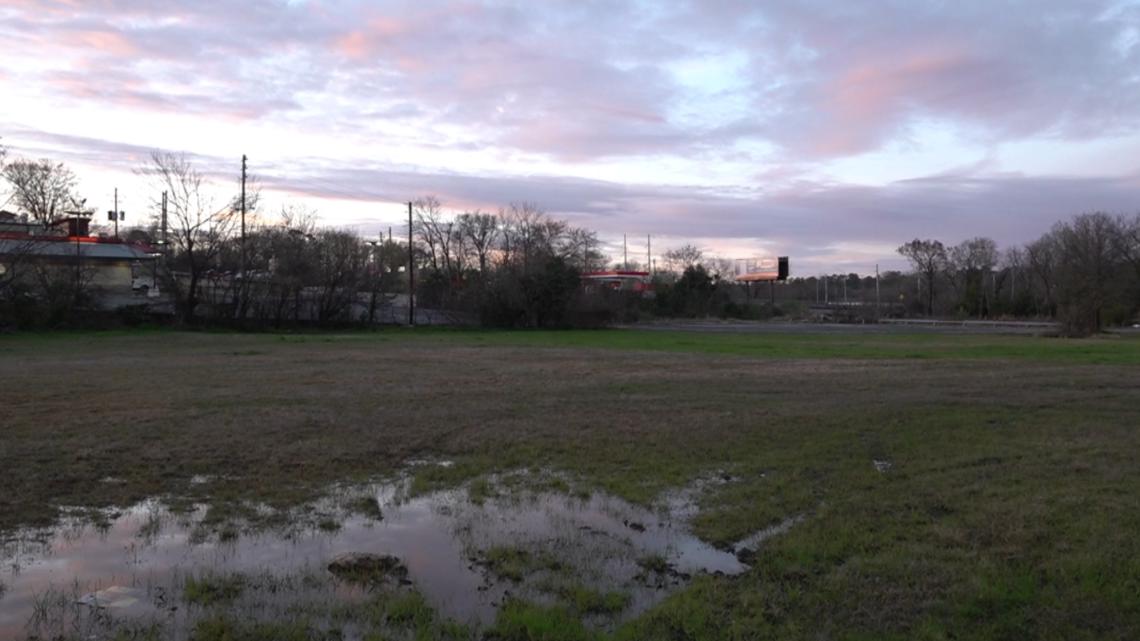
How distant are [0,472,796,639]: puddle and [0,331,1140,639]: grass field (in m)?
0.34

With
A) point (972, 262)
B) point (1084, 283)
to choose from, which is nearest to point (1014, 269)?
point (972, 262)

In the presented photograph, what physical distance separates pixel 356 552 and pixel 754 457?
541 cm

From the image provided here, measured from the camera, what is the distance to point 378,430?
40.2 ft

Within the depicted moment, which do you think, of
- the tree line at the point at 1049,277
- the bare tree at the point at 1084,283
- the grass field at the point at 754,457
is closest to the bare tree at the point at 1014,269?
the tree line at the point at 1049,277

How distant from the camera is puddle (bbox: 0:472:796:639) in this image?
5.20 metres

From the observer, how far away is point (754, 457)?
1024 centimetres

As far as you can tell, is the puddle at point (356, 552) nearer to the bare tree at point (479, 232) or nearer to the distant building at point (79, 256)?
the distant building at point (79, 256)

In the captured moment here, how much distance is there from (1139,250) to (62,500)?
78698mm

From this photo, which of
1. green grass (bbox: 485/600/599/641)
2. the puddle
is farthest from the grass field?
the puddle

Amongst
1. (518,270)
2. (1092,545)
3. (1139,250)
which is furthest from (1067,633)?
(1139,250)

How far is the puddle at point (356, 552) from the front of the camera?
5195 millimetres

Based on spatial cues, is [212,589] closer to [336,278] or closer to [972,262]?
[336,278]

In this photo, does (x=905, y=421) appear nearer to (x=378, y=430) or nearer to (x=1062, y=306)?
(x=378, y=430)

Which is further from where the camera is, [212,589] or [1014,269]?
[1014,269]
